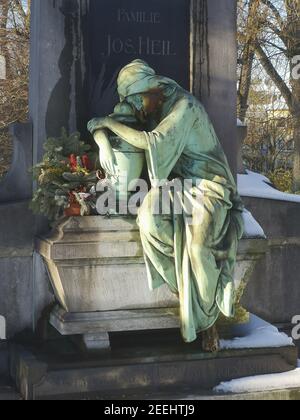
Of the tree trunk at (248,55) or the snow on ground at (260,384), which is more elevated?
the tree trunk at (248,55)

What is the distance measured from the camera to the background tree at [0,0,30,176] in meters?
15.7

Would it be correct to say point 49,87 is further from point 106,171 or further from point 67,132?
point 106,171

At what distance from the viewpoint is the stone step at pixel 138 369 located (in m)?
4.04

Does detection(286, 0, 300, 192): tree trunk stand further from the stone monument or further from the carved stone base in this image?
the carved stone base

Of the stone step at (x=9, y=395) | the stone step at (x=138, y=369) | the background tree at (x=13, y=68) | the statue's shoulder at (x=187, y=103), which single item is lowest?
the stone step at (x=9, y=395)

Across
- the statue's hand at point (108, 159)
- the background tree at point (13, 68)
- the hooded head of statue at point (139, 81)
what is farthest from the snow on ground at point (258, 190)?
the background tree at point (13, 68)

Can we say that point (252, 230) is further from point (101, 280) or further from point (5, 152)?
point (5, 152)

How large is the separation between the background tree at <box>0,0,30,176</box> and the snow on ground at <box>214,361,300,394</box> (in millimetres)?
11873

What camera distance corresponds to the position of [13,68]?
16.6 meters

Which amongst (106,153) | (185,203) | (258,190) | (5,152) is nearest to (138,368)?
(185,203)

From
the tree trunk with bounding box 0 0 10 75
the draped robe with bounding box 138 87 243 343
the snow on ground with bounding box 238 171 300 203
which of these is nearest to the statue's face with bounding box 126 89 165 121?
the draped robe with bounding box 138 87 243 343

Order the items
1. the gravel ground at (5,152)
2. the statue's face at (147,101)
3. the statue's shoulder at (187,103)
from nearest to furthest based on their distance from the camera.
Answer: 1. the statue's shoulder at (187,103)
2. the statue's face at (147,101)
3. the gravel ground at (5,152)

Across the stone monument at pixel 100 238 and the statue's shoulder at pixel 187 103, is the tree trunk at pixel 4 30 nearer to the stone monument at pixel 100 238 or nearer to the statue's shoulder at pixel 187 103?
the stone monument at pixel 100 238

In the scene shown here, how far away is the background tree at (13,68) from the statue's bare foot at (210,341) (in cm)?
1161
